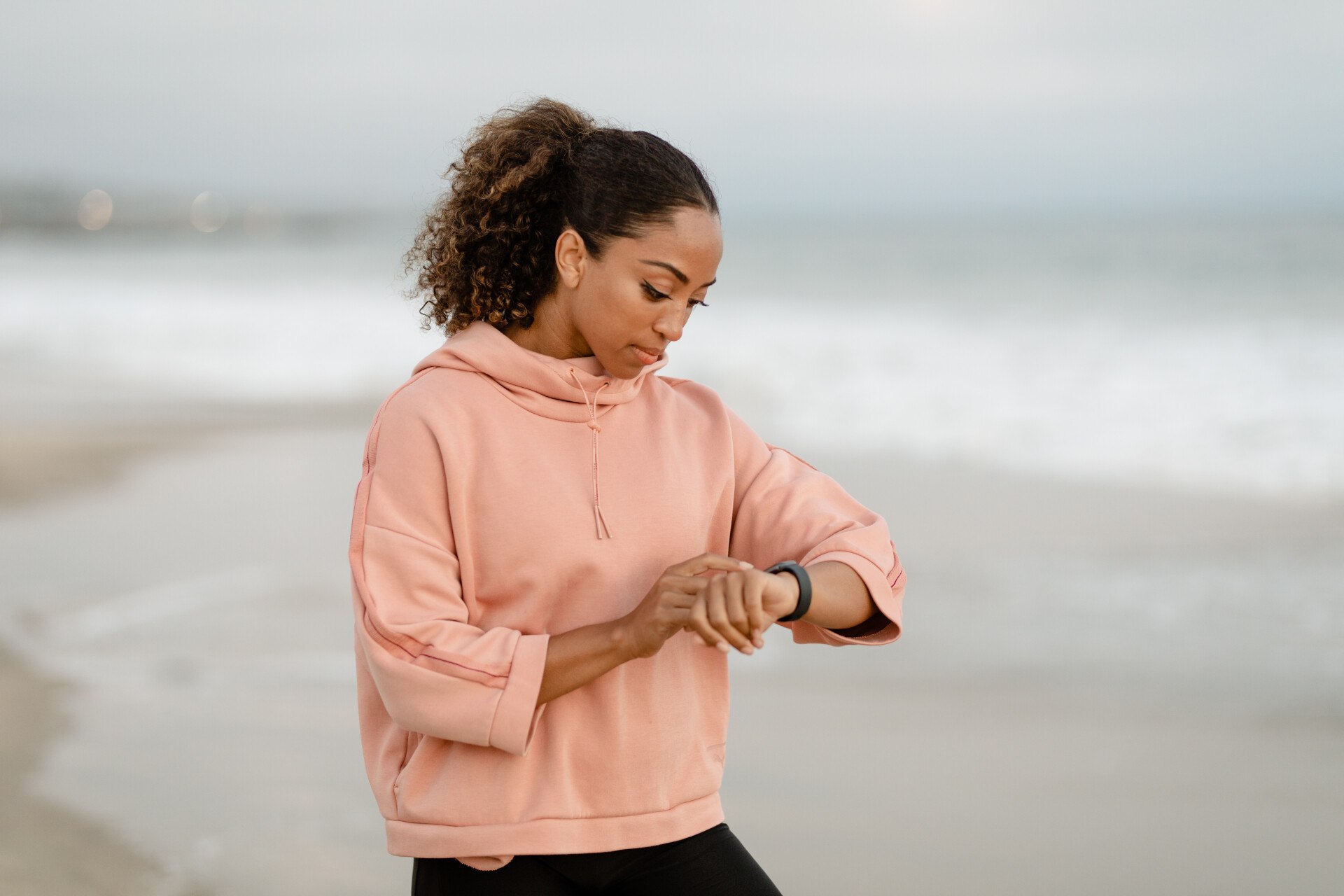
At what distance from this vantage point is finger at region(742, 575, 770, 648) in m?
1.67

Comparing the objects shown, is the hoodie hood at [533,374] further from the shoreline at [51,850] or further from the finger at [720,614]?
the shoreline at [51,850]

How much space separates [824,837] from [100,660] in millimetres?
2915

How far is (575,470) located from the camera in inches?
74.0

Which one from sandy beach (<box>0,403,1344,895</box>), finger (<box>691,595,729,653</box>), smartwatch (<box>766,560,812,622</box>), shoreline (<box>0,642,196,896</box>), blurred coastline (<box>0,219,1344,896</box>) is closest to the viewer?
finger (<box>691,595,729,653</box>)

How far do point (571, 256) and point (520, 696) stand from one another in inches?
24.2

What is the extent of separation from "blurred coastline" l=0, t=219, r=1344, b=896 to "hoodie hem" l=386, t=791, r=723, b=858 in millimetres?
1083

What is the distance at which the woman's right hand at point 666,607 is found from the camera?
1682mm

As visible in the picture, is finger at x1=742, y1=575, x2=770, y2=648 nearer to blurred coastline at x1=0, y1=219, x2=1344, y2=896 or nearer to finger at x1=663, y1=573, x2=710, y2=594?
finger at x1=663, y1=573, x2=710, y2=594

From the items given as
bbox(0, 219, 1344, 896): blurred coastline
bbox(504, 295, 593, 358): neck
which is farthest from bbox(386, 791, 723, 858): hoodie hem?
bbox(0, 219, 1344, 896): blurred coastline

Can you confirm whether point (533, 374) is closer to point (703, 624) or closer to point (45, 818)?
point (703, 624)

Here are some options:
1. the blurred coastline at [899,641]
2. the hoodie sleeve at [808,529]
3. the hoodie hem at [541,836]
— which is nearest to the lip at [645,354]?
the hoodie sleeve at [808,529]

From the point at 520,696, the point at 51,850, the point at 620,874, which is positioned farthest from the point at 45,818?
the point at 520,696

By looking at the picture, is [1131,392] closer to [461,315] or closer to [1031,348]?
[1031,348]

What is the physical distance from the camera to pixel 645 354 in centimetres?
190
